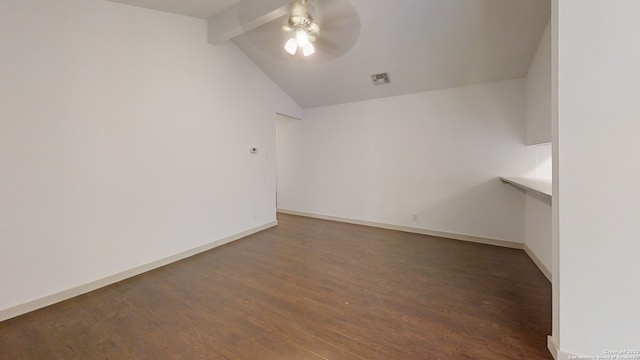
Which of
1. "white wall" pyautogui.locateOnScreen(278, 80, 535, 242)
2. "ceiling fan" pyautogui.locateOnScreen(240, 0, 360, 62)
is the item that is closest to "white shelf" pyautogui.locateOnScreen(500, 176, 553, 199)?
"white wall" pyautogui.locateOnScreen(278, 80, 535, 242)

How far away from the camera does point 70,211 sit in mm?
2127

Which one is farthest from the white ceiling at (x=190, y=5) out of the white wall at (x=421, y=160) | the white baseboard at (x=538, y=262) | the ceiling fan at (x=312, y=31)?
the white baseboard at (x=538, y=262)

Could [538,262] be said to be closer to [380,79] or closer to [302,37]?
[380,79]

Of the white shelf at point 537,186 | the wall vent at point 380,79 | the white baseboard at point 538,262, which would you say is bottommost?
the white baseboard at point 538,262

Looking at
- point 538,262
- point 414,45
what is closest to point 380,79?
point 414,45

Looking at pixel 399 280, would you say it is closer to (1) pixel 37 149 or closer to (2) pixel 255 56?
(1) pixel 37 149

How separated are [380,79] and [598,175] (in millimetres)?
3043

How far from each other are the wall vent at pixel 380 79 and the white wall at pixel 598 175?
2.49 metres

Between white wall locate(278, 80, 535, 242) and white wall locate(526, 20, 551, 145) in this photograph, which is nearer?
white wall locate(526, 20, 551, 145)

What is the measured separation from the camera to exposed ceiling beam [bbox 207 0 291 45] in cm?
253

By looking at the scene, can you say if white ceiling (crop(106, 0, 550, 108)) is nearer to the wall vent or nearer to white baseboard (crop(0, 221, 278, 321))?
the wall vent

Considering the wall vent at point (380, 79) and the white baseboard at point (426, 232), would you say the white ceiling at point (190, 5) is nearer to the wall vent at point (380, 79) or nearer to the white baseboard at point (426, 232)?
the wall vent at point (380, 79)

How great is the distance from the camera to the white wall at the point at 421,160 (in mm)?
3312

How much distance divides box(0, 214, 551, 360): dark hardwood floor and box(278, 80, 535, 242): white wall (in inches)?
35.4
